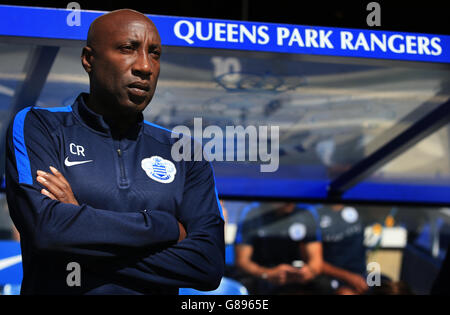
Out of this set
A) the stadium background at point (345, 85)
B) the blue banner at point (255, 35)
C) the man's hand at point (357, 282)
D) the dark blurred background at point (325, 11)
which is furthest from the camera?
the dark blurred background at point (325, 11)

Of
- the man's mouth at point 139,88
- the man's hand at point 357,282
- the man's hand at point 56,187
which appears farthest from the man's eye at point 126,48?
the man's hand at point 357,282

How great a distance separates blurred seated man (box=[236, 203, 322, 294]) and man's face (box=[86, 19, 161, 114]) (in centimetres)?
268

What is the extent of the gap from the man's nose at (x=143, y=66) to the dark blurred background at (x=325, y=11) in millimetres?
3235

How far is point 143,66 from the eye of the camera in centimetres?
179

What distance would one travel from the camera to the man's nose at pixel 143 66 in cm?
179

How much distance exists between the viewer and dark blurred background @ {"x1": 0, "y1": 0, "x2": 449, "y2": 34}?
4.96 metres

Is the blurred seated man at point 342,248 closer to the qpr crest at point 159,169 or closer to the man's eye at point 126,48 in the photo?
the qpr crest at point 159,169

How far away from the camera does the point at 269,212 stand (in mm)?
4715

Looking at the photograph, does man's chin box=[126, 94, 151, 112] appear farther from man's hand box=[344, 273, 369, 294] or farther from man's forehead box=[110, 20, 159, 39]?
man's hand box=[344, 273, 369, 294]

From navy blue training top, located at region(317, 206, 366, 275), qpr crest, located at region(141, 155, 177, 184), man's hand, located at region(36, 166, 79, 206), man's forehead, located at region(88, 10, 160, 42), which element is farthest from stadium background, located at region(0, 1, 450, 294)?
man's hand, located at region(36, 166, 79, 206)

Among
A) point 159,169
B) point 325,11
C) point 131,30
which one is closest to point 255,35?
point 131,30

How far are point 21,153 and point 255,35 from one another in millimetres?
1038
